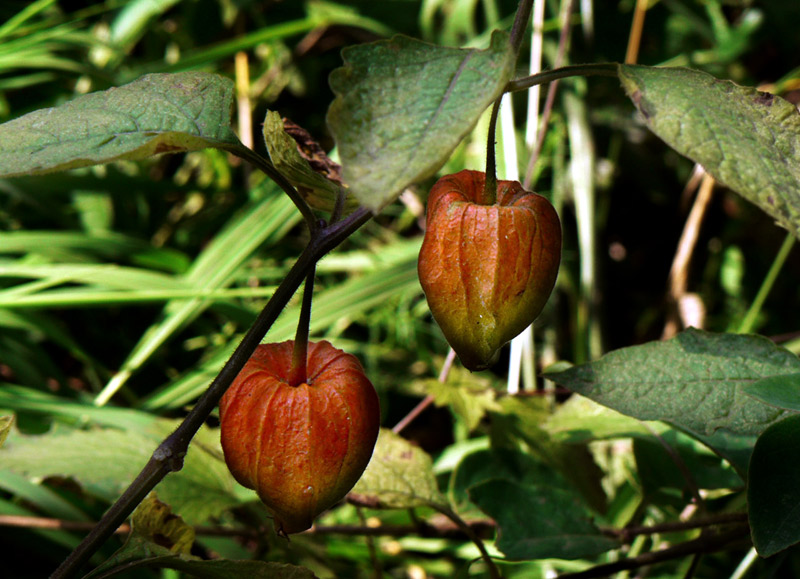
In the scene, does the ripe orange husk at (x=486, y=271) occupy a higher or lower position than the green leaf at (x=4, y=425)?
higher

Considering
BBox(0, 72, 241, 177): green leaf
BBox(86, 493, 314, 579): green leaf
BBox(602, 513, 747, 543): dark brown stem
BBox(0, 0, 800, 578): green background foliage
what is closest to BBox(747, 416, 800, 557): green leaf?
BBox(0, 0, 800, 578): green background foliage

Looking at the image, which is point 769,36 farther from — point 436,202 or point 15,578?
point 15,578

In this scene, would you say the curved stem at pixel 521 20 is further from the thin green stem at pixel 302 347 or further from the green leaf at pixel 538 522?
the green leaf at pixel 538 522

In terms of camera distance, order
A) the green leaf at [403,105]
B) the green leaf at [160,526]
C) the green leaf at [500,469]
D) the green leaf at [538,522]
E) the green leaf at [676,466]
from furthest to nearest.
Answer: the green leaf at [500,469] < the green leaf at [676,466] < the green leaf at [538,522] < the green leaf at [160,526] < the green leaf at [403,105]

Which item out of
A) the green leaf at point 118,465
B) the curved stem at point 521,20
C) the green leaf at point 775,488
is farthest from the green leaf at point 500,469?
the curved stem at point 521,20

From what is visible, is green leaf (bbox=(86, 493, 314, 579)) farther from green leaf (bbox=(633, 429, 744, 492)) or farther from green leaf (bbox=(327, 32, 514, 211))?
green leaf (bbox=(633, 429, 744, 492))

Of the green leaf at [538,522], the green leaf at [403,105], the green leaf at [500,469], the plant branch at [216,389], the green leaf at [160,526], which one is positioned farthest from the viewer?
the green leaf at [500,469]

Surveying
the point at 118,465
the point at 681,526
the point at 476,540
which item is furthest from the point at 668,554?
the point at 118,465
